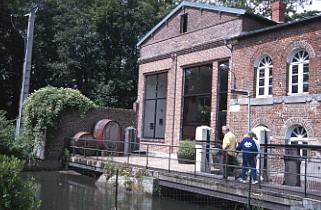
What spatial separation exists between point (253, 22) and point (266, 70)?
2.96 m

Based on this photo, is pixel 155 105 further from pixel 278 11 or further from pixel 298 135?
pixel 298 135

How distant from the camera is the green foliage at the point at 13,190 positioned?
20.9 feet

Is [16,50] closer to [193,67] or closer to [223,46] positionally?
[193,67]

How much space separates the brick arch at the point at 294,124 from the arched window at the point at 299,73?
1.09m

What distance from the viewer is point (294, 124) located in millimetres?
16375

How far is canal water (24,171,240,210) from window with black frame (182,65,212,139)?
756 centimetres

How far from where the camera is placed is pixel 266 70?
18.1 metres

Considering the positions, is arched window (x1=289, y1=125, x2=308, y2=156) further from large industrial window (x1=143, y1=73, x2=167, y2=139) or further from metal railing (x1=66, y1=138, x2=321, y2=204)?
large industrial window (x1=143, y1=73, x2=167, y2=139)

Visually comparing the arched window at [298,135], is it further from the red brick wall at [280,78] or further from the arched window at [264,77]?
the arched window at [264,77]

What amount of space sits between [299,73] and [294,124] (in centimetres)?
191

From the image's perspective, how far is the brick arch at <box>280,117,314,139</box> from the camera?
15.7 meters

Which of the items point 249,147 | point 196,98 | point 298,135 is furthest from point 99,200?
point 196,98

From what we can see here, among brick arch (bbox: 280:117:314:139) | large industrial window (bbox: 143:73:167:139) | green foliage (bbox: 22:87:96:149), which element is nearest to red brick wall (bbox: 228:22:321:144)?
brick arch (bbox: 280:117:314:139)

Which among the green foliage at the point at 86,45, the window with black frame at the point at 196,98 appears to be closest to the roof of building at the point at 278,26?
the window with black frame at the point at 196,98
